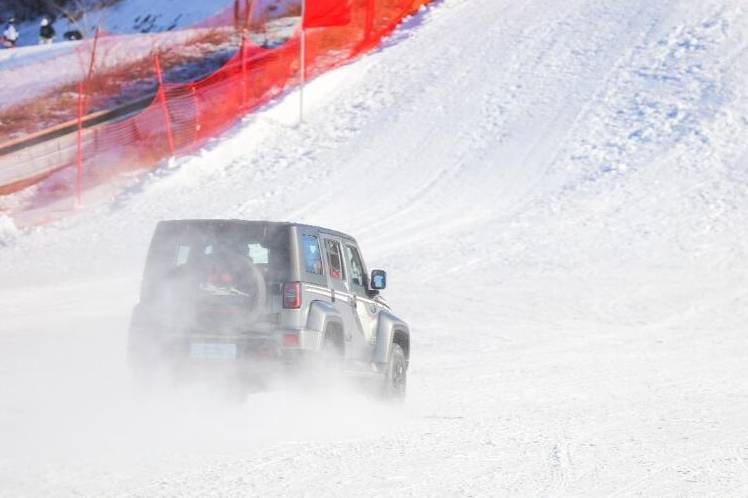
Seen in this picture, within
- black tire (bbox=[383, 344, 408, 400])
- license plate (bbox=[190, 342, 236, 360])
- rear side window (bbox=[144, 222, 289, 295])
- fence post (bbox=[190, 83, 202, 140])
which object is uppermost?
fence post (bbox=[190, 83, 202, 140])

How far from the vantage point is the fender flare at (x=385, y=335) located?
11.2m

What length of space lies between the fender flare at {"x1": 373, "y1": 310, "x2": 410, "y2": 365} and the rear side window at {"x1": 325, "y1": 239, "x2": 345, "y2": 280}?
0.74m

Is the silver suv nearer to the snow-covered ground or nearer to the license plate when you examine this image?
the license plate

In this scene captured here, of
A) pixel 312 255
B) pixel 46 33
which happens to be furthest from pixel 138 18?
pixel 312 255

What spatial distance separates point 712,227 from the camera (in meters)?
23.9

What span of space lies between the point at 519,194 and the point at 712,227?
4034 mm

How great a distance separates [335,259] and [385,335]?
928 mm

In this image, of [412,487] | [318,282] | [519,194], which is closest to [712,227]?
[519,194]

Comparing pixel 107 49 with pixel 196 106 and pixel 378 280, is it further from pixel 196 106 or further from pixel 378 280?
pixel 378 280

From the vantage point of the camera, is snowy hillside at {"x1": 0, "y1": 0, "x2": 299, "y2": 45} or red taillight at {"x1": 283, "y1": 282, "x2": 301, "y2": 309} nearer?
red taillight at {"x1": 283, "y1": 282, "x2": 301, "y2": 309}

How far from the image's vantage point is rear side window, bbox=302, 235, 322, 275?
10.2 m

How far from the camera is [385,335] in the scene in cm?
1138

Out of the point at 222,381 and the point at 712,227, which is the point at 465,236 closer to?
the point at 712,227

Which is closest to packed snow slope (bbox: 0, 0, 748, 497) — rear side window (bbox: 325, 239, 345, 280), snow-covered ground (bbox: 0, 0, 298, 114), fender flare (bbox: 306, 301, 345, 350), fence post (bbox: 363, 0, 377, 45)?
fender flare (bbox: 306, 301, 345, 350)
